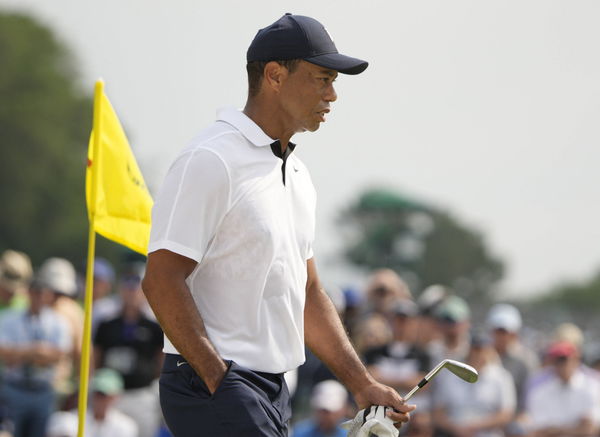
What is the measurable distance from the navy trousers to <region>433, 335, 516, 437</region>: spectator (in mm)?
6217

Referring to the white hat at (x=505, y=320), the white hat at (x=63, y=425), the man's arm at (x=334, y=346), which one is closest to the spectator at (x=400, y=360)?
the white hat at (x=505, y=320)

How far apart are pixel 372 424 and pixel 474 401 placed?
6151 millimetres

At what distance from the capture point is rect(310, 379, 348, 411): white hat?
9852 millimetres

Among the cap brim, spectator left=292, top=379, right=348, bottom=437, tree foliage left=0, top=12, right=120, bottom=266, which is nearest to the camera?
the cap brim

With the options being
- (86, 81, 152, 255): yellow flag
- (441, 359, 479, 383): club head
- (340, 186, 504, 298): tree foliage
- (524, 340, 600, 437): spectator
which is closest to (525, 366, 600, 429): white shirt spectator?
(524, 340, 600, 437): spectator

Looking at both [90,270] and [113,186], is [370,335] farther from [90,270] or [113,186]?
[90,270]

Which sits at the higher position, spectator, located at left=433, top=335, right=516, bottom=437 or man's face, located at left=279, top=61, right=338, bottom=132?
man's face, located at left=279, top=61, right=338, bottom=132

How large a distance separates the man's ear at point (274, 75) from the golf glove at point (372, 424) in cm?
122

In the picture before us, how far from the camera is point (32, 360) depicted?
1084 cm

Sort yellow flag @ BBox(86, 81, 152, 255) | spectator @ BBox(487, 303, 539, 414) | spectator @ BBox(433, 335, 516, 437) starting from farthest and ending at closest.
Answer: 1. spectator @ BBox(487, 303, 539, 414)
2. spectator @ BBox(433, 335, 516, 437)
3. yellow flag @ BBox(86, 81, 152, 255)

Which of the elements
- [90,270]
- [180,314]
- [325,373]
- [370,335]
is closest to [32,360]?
[325,373]

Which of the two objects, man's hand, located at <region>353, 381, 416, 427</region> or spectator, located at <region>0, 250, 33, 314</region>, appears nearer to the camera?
man's hand, located at <region>353, 381, 416, 427</region>

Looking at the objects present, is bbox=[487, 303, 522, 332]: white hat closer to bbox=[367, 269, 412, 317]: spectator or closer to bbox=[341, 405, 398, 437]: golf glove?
bbox=[367, 269, 412, 317]: spectator

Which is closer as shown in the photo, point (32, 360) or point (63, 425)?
point (63, 425)
